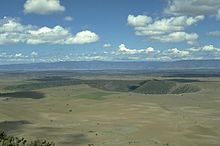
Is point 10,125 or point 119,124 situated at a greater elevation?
point 10,125

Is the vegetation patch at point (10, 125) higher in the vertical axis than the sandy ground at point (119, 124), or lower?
higher

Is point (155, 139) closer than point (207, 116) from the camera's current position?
Yes

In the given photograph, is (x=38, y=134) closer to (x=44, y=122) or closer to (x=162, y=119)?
(x=44, y=122)

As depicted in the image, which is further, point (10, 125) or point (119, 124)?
point (119, 124)

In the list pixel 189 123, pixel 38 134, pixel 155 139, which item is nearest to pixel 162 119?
pixel 189 123

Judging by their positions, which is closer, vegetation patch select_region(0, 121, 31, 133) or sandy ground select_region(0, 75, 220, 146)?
sandy ground select_region(0, 75, 220, 146)

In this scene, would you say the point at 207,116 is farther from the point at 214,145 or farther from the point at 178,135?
the point at 214,145

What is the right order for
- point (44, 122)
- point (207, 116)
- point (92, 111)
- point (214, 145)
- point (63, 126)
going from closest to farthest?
point (214, 145)
point (63, 126)
point (44, 122)
point (207, 116)
point (92, 111)

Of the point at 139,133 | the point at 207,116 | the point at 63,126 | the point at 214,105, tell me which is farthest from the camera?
the point at 214,105

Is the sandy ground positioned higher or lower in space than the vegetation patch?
lower

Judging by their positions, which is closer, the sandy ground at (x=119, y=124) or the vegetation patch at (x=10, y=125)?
the sandy ground at (x=119, y=124)

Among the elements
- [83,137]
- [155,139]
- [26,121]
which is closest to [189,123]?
[155,139]
